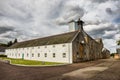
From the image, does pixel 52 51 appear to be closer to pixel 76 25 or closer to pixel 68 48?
pixel 68 48

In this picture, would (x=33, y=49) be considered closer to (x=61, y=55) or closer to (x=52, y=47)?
(x=52, y=47)

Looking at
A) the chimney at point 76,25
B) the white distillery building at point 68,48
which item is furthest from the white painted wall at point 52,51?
the chimney at point 76,25

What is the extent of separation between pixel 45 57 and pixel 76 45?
1111 cm

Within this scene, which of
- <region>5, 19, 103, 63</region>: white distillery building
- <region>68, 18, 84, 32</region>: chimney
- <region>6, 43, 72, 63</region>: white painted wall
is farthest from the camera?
<region>68, 18, 84, 32</region>: chimney

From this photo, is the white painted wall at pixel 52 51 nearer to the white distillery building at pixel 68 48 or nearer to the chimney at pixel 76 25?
the white distillery building at pixel 68 48

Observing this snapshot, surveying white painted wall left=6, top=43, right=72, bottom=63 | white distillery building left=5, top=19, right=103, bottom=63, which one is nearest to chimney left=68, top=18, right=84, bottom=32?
white distillery building left=5, top=19, right=103, bottom=63

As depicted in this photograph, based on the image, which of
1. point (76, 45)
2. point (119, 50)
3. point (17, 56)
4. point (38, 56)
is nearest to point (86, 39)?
point (76, 45)

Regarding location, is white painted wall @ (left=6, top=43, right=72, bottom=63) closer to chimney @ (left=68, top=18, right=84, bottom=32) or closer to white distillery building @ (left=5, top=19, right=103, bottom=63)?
white distillery building @ (left=5, top=19, right=103, bottom=63)

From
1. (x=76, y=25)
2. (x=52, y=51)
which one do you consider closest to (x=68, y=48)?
(x=52, y=51)

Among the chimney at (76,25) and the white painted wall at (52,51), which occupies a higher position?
the chimney at (76,25)

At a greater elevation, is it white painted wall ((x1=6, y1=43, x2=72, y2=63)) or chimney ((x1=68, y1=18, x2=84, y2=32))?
chimney ((x1=68, y1=18, x2=84, y2=32))

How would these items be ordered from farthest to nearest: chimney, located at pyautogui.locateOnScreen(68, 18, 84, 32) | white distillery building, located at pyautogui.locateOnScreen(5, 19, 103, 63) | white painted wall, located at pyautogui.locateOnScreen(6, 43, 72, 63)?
chimney, located at pyautogui.locateOnScreen(68, 18, 84, 32) → white distillery building, located at pyautogui.locateOnScreen(5, 19, 103, 63) → white painted wall, located at pyautogui.locateOnScreen(6, 43, 72, 63)

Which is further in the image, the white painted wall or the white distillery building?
the white distillery building

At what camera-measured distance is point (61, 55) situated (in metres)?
33.8
